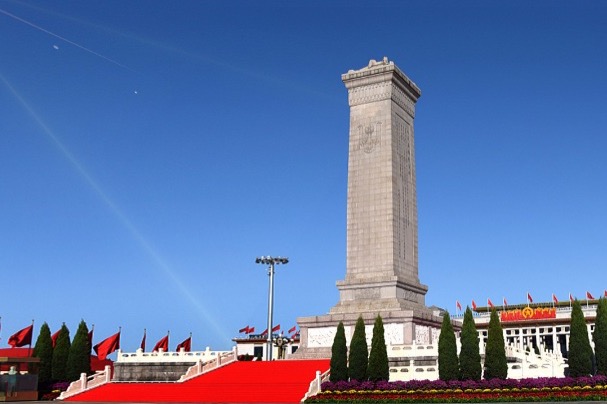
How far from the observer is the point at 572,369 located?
106 feet

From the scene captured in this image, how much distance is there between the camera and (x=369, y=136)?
166 ft

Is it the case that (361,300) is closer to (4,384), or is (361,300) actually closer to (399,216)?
(399,216)

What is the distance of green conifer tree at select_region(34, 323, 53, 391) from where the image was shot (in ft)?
141

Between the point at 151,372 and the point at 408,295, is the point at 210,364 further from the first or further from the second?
the point at 408,295

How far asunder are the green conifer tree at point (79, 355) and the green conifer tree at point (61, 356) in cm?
33

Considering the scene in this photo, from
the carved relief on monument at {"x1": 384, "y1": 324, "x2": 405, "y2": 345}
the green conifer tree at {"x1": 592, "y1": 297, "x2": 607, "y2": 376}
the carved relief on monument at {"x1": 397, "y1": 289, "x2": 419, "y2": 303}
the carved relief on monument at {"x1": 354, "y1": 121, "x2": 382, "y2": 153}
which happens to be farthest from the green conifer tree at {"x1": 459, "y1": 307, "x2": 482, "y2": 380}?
the carved relief on monument at {"x1": 354, "y1": 121, "x2": 382, "y2": 153}

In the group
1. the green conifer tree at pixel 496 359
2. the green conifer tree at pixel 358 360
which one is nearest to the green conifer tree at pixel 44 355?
the green conifer tree at pixel 358 360

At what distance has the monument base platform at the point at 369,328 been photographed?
43.9 m

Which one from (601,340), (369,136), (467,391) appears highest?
(369,136)

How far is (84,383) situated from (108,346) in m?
7.55

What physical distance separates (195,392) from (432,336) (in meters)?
16.4

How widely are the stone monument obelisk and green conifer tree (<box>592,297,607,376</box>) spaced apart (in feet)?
41.9

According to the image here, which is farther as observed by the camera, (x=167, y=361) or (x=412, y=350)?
(x=167, y=361)

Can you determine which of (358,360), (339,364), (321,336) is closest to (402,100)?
(321,336)
